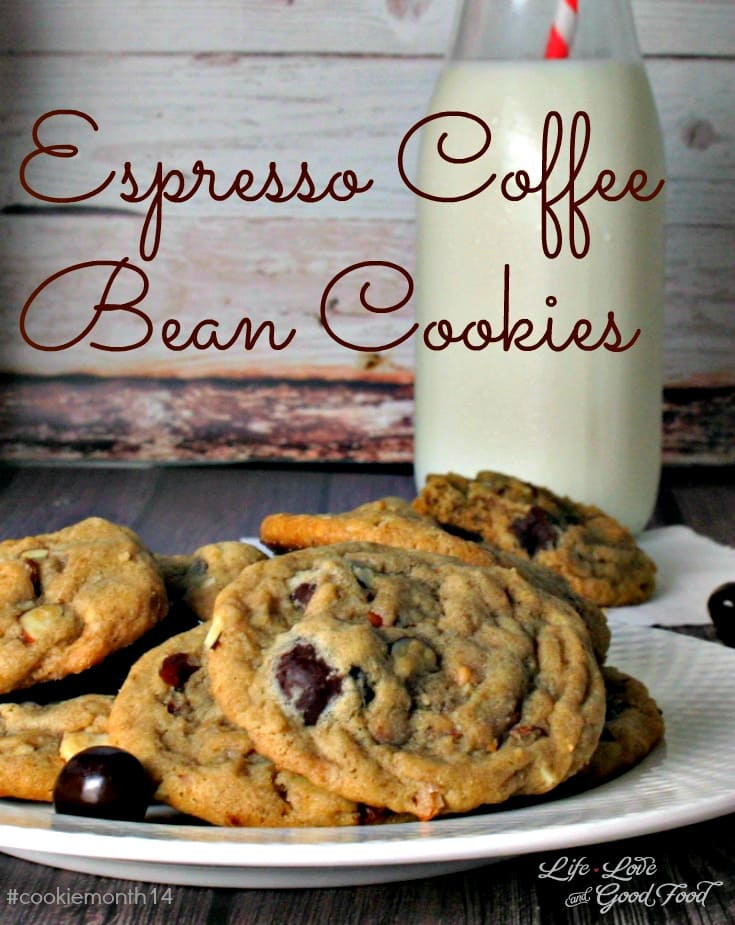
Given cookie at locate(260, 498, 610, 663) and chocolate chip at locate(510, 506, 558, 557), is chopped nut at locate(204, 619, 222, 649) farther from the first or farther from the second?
chocolate chip at locate(510, 506, 558, 557)

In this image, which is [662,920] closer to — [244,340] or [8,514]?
[8,514]

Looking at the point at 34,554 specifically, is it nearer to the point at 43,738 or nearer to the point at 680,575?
the point at 43,738

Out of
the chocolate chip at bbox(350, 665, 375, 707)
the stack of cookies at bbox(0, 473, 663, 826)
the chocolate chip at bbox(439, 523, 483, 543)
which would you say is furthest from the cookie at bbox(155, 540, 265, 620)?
the chocolate chip at bbox(439, 523, 483, 543)

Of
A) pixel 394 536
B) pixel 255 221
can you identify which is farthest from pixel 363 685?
pixel 255 221

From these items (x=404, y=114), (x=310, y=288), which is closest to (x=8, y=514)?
(x=310, y=288)

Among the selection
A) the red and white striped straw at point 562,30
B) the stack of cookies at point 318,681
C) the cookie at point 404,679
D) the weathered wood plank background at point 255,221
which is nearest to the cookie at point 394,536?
the stack of cookies at point 318,681

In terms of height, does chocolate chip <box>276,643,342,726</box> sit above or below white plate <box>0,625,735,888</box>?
above
